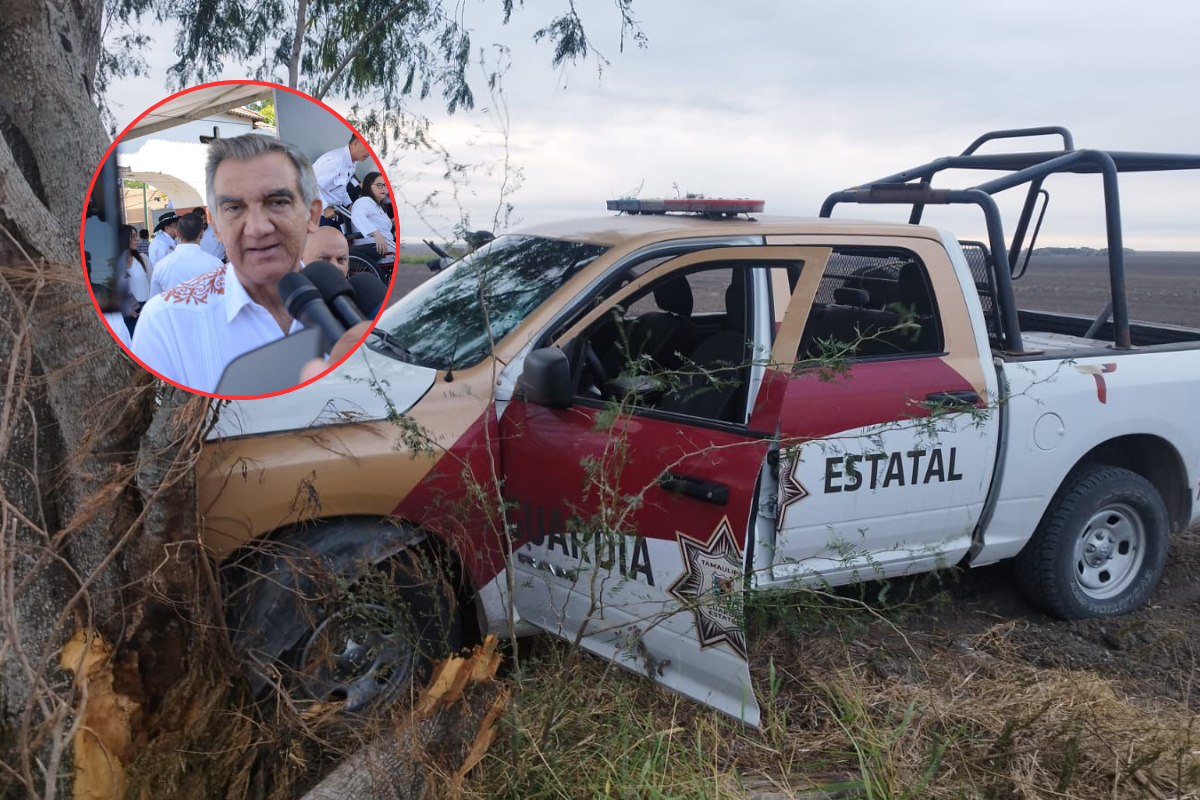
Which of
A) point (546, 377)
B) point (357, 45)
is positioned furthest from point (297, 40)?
point (546, 377)

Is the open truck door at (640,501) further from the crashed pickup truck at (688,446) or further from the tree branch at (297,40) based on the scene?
the tree branch at (297,40)

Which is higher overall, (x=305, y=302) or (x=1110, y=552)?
(x=305, y=302)

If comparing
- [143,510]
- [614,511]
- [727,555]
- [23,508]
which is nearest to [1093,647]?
[727,555]

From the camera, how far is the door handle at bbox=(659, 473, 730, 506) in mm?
3432

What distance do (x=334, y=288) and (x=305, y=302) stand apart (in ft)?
0.37

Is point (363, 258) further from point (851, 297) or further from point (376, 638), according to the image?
point (851, 297)

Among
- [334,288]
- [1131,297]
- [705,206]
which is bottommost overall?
[1131,297]

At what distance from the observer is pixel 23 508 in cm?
320

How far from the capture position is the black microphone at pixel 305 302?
2.21 m

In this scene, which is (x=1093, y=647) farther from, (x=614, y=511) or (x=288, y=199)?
(x=288, y=199)

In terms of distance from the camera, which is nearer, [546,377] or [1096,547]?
[546,377]

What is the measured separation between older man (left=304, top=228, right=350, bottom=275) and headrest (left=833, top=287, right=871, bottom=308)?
291 centimetres

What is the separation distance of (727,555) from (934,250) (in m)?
1.85

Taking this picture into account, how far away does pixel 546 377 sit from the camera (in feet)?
11.1
